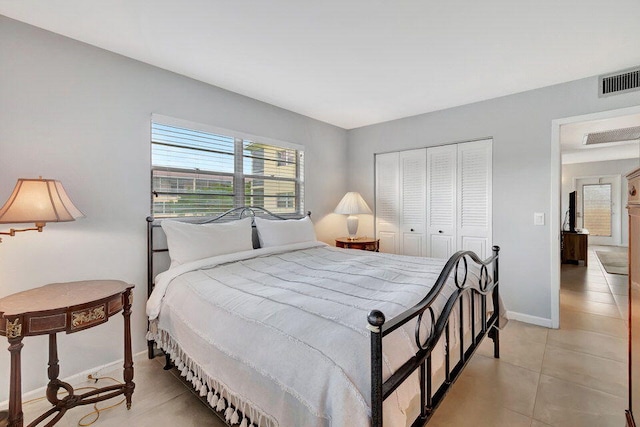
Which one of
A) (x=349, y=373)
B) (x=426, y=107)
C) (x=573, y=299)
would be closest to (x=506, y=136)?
(x=426, y=107)

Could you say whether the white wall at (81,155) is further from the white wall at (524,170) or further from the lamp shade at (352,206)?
the white wall at (524,170)

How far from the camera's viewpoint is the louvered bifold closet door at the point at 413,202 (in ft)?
13.0

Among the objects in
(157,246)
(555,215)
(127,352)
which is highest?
(555,215)

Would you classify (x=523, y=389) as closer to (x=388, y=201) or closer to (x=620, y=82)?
(x=388, y=201)

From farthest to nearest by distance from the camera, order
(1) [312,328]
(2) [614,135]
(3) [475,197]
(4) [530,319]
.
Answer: (2) [614,135] → (3) [475,197] → (4) [530,319] → (1) [312,328]

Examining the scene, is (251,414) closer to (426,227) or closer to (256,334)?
(256,334)

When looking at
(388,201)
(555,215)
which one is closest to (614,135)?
(555,215)

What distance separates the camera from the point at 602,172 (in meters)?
7.93

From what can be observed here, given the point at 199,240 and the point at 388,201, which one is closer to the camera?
the point at 199,240

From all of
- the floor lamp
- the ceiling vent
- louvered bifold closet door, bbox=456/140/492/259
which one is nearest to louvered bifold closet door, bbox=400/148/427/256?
louvered bifold closet door, bbox=456/140/492/259

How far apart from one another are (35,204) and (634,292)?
3.07 m

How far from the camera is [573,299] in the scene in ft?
12.6

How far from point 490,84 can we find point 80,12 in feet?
11.3

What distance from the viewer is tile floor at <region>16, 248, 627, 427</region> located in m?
1.75
